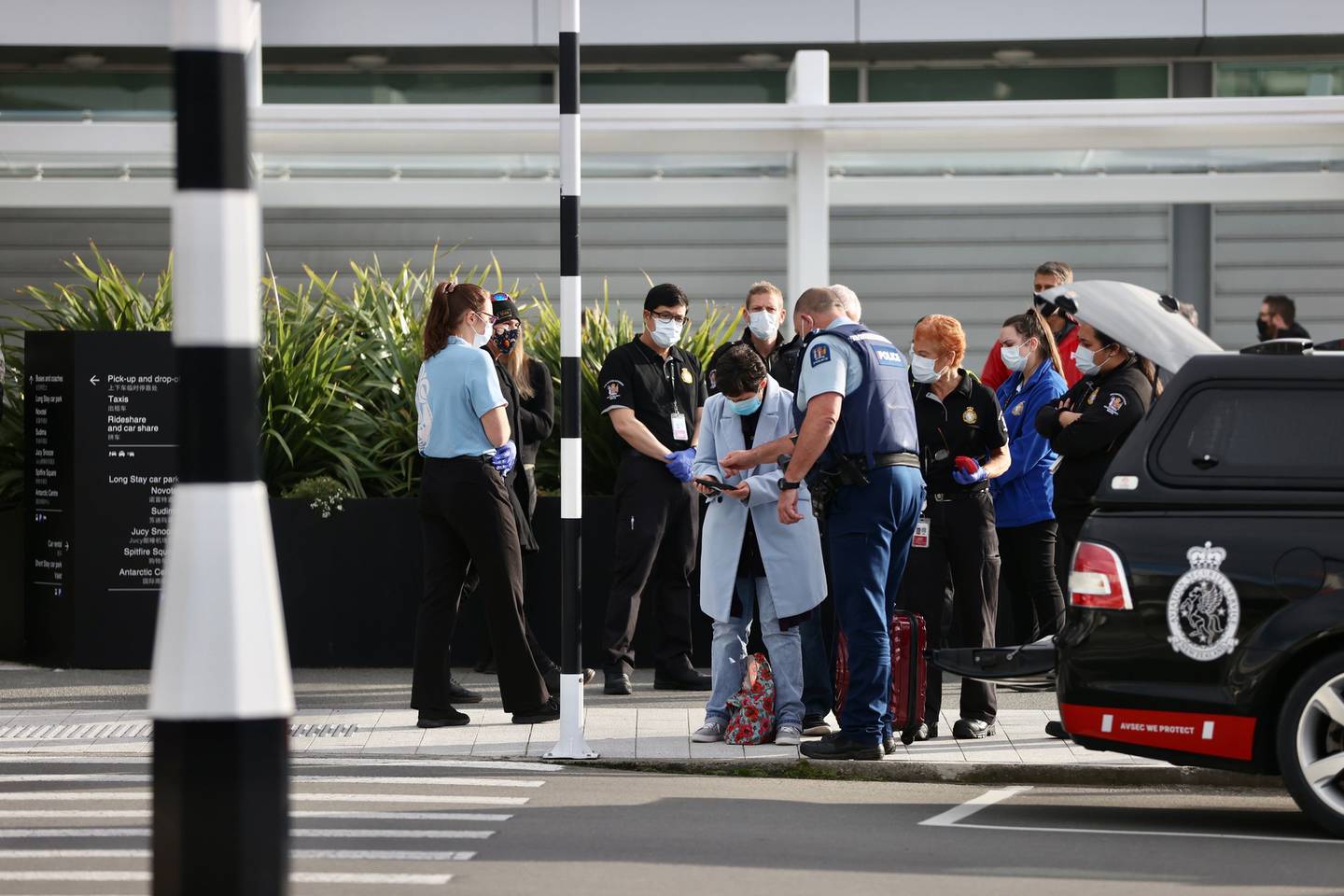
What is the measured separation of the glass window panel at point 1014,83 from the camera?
1902 cm

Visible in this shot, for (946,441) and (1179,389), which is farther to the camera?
(946,441)

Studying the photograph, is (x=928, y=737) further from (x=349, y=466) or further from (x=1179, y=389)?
(x=349, y=466)

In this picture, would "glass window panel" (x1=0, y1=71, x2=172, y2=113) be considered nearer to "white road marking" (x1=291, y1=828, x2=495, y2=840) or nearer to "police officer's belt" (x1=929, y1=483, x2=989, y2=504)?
"police officer's belt" (x1=929, y1=483, x2=989, y2=504)

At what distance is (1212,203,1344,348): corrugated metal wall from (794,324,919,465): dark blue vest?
12.0 m

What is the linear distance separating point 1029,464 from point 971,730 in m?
1.25

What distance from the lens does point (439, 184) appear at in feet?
48.2

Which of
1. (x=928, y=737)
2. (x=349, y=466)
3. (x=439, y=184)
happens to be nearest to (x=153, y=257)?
(x=439, y=184)

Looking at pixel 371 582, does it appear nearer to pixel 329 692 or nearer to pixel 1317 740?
pixel 329 692

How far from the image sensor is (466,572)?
360 inches

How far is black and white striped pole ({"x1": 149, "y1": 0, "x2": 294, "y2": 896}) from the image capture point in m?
2.63

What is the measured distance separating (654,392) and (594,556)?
4.83 feet

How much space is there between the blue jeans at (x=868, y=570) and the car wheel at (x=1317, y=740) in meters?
1.98

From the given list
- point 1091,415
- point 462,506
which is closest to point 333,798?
point 462,506

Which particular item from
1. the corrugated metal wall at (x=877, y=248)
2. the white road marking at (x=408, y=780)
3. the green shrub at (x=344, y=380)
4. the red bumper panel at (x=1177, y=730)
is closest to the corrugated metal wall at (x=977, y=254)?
the corrugated metal wall at (x=877, y=248)
